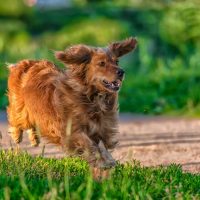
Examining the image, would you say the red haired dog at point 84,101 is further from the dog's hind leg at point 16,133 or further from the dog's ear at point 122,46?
the dog's hind leg at point 16,133

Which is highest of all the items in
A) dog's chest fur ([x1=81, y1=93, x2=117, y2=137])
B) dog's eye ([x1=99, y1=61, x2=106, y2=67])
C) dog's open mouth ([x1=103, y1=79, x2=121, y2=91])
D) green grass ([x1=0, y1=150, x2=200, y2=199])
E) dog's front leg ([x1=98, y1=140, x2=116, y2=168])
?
dog's eye ([x1=99, y1=61, x2=106, y2=67])

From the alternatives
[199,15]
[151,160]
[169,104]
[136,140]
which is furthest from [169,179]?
[199,15]

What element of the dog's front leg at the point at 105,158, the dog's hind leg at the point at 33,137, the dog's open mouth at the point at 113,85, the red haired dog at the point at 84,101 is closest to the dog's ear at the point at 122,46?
the red haired dog at the point at 84,101

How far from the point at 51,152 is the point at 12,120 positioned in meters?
0.65

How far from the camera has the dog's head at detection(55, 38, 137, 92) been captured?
26.3 feet

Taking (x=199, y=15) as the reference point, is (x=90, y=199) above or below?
below

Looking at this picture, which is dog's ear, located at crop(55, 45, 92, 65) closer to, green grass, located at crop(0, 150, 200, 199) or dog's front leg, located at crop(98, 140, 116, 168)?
dog's front leg, located at crop(98, 140, 116, 168)

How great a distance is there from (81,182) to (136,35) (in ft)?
51.1

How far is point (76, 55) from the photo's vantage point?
838 cm

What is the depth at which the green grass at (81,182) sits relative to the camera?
637 centimetres

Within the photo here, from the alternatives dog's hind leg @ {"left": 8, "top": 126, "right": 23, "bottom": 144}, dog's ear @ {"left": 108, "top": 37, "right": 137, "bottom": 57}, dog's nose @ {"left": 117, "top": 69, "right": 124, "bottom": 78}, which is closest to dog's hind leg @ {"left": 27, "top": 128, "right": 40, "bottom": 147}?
dog's hind leg @ {"left": 8, "top": 126, "right": 23, "bottom": 144}

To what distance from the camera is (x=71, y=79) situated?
27.6 feet

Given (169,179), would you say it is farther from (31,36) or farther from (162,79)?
(31,36)

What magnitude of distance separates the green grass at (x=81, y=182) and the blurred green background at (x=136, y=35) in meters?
5.41
